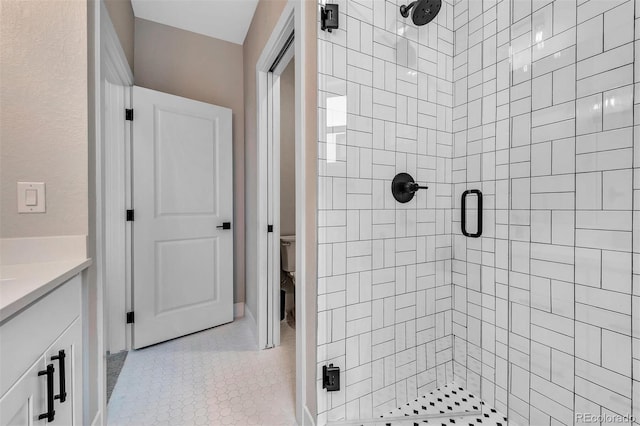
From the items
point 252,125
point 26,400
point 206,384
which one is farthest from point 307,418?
point 252,125

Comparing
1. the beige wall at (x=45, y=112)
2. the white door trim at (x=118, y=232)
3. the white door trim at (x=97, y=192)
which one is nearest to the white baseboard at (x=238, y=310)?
the white door trim at (x=118, y=232)

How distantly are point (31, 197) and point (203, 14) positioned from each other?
1967 millimetres

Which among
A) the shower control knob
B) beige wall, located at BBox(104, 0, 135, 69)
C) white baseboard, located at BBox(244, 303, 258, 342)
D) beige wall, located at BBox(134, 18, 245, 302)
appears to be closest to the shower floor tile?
the shower control knob

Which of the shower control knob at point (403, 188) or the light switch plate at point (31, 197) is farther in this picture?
the shower control knob at point (403, 188)

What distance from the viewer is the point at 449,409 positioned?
1.39 metres

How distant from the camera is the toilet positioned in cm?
242

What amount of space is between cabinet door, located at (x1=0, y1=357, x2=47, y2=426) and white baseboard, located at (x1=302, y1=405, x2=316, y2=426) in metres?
0.92

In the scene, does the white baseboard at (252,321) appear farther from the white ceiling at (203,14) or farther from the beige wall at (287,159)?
the white ceiling at (203,14)

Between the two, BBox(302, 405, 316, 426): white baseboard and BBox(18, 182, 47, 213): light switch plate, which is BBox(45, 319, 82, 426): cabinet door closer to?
BBox(18, 182, 47, 213): light switch plate

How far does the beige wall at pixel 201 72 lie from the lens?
2365 mm

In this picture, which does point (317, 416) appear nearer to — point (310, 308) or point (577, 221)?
point (310, 308)

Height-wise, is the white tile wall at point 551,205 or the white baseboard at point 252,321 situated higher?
the white tile wall at point 551,205

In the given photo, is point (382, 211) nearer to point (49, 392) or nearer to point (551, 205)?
A: point (551, 205)

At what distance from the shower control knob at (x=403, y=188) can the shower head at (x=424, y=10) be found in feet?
2.24
